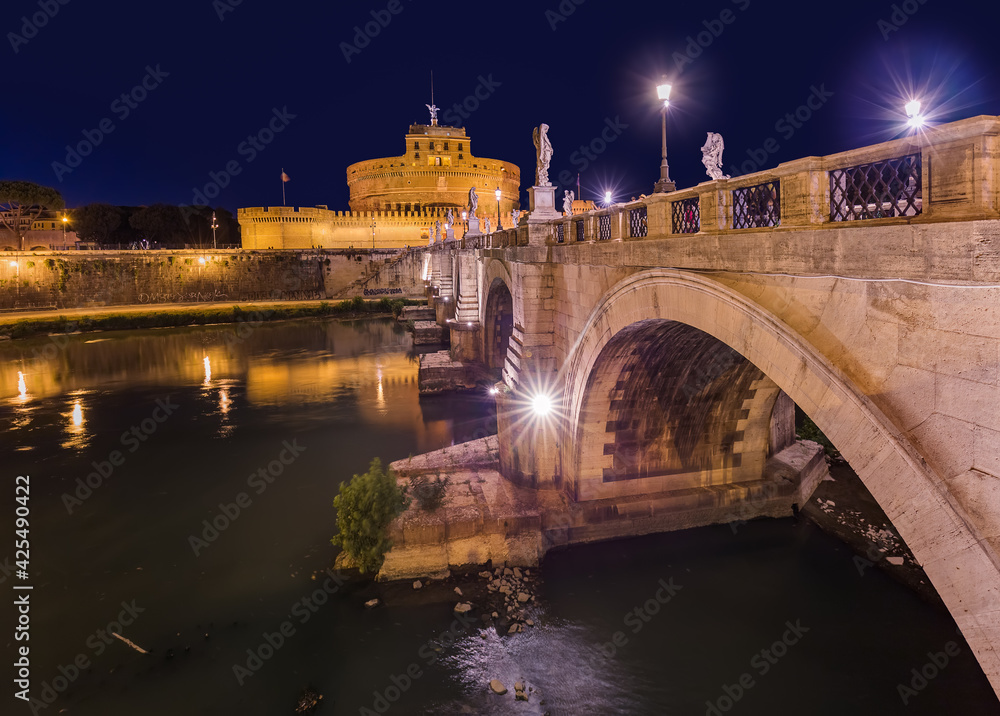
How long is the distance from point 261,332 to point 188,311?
22.6 feet

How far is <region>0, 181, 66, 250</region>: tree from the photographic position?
50.2 metres

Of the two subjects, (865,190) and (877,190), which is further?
(865,190)

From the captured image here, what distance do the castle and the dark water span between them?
50.8m

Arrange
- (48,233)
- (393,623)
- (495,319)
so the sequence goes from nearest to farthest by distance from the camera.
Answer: (393,623), (495,319), (48,233)

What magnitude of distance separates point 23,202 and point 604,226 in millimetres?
59291

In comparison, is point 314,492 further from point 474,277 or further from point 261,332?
point 261,332

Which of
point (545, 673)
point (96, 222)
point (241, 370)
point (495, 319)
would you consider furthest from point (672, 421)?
point (96, 222)

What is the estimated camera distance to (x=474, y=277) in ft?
81.7

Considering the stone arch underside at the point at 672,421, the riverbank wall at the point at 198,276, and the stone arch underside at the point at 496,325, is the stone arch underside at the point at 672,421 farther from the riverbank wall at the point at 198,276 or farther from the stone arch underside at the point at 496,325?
the riverbank wall at the point at 198,276

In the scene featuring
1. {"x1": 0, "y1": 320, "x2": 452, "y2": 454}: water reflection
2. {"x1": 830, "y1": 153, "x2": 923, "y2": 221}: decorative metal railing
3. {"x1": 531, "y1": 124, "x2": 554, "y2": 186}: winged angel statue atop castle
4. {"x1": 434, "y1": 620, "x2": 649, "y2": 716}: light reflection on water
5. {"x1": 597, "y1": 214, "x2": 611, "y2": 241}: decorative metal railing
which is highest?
{"x1": 531, "y1": 124, "x2": 554, "y2": 186}: winged angel statue atop castle

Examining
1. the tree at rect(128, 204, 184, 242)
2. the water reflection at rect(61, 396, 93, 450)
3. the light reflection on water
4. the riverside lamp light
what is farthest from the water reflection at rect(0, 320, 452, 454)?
the tree at rect(128, 204, 184, 242)

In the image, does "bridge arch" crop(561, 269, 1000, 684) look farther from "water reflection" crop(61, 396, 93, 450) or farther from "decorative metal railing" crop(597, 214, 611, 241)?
"water reflection" crop(61, 396, 93, 450)

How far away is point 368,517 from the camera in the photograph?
29.5 feet

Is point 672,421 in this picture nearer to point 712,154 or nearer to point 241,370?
point 712,154
